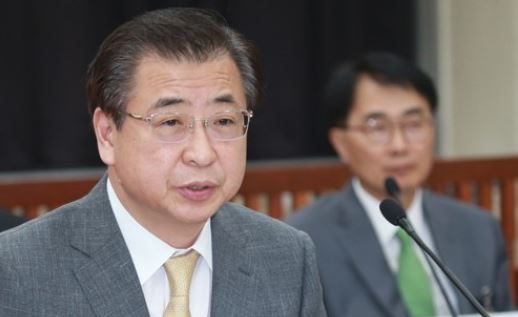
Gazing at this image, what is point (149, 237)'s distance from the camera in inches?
66.1

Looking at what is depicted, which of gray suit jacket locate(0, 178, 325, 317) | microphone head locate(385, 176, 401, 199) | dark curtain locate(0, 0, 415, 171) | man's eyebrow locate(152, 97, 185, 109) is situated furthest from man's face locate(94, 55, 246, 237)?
dark curtain locate(0, 0, 415, 171)

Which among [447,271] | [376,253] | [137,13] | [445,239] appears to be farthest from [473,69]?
[447,271]

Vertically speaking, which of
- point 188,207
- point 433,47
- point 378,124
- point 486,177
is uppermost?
point 188,207

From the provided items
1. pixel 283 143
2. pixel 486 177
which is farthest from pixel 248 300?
pixel 283 143

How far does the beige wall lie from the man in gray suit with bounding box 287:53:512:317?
2328 mm

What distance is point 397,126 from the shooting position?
2730 mm

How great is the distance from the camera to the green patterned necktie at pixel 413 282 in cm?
255

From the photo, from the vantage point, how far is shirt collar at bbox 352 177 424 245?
2.66 meters

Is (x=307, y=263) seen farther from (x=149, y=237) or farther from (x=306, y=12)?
(x=306, y=12)

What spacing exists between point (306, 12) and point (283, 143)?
696 millimetres

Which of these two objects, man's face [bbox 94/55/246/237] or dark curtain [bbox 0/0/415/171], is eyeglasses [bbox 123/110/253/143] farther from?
dark curtain [bbox 0/0/415/171]

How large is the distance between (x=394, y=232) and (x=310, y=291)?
0.89 metres

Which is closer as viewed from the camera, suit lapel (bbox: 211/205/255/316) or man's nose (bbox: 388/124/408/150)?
suit lapel (bbox: 211/205/255/316)

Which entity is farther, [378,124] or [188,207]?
[378,124]
